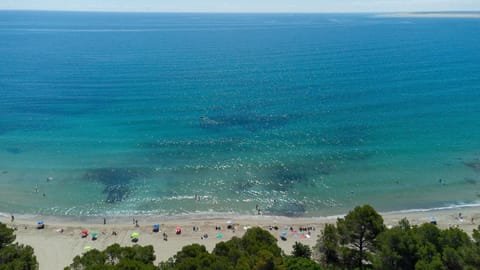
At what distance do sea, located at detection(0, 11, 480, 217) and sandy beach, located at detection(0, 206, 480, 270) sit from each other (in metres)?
1.79

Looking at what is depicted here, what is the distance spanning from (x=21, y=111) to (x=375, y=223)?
74959mm

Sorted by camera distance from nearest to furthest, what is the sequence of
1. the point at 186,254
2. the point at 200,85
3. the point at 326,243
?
the point at 186,254, the point at 326,243, the point at 200,85

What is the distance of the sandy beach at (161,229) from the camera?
39.6 meters

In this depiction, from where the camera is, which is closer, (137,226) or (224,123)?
(137,226)

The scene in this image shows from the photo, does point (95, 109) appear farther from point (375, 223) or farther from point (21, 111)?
point (375, 223)

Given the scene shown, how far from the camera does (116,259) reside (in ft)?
92.7

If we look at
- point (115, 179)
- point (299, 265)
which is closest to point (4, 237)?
point (115, 179)

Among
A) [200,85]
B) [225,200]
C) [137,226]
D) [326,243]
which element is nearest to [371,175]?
[225,200]

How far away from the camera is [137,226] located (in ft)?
143

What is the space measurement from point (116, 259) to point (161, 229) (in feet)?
49.2

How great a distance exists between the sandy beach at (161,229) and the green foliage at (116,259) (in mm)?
9697

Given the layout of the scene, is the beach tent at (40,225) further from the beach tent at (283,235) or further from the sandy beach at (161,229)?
the beach tent at (283,235)

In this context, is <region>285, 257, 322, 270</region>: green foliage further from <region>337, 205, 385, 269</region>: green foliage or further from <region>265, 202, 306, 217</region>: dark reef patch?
<region>265, 202, 306, 217</region>: dark reef patch

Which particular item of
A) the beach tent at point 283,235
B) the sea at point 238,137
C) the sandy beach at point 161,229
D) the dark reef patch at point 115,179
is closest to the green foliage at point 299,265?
the sandy beach at point 161,229
